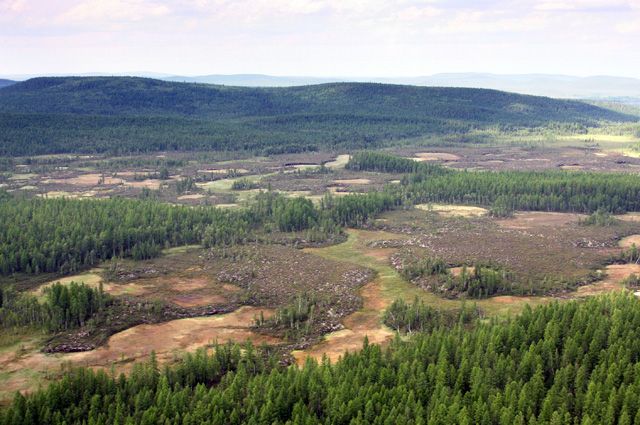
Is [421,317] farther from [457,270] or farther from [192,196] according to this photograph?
[192,196]

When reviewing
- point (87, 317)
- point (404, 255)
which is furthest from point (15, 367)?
point (404, 255)

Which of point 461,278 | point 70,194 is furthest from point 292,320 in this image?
point 70,194

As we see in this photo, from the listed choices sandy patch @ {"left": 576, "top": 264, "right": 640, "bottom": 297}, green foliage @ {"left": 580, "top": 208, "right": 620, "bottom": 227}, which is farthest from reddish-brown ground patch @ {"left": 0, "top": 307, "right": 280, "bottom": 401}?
green foliage @ {"left": 580, "top": 208, "right": 620, "bottom": 227}

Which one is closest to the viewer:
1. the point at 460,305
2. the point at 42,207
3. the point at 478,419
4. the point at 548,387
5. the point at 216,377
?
the point at 478,419

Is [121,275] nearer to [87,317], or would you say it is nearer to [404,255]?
[87,317]

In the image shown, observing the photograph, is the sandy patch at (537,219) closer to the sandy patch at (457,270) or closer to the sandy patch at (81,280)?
the sandy patch at (457,270)

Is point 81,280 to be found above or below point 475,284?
below

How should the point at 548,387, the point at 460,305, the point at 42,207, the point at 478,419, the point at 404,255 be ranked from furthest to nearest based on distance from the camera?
1. the point at 42,207
2. the point at 404,255
3. the point at 460,305
4. the point at 548,387
5. the point at 478,419

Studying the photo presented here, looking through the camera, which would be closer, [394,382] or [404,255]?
[394,382]
